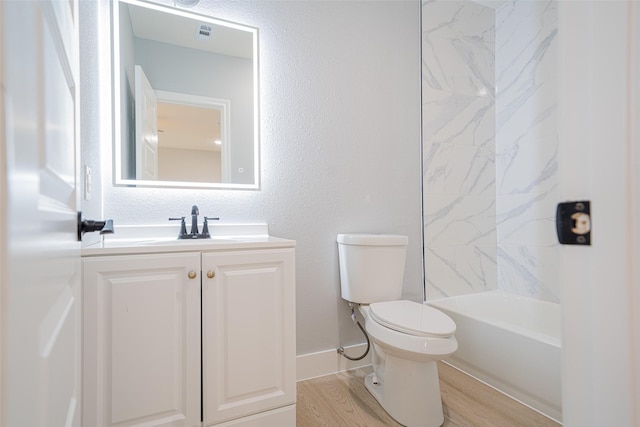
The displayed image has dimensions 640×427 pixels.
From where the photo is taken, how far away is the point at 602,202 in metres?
0.38

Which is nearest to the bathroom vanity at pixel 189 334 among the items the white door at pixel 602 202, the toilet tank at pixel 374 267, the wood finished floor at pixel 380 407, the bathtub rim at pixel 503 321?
the wood finished floor at pixel 380 407

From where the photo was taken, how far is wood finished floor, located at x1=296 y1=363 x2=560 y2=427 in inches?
58.6

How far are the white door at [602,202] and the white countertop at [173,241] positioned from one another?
1072mm

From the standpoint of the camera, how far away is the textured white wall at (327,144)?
1.82m

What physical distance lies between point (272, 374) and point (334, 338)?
0.71m

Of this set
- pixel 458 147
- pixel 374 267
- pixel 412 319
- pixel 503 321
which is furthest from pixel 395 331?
pixel 458 147

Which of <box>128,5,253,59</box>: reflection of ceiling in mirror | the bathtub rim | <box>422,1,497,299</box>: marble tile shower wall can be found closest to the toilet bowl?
the bathtub rim

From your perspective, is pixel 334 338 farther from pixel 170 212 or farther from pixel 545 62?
pixel 545 62

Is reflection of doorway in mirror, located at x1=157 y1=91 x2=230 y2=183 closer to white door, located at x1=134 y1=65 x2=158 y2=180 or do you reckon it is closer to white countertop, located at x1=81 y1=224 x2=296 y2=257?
white door, located at x1=134 y1=65 x2=158 y2=180

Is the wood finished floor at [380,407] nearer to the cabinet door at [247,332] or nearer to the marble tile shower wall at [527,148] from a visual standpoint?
the cabinet door at [247,332]

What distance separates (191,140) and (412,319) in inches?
56.7

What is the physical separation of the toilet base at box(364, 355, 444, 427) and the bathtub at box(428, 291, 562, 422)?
48 centimetres

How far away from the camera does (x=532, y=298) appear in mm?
2289

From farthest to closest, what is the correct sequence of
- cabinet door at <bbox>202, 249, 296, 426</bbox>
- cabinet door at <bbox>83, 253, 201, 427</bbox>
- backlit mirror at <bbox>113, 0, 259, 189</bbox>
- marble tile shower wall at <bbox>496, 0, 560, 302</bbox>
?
marble tile shower wall at <bbox>496, 0, 560, 302</bbox>, backlit mirror at <bbox>113, 0, 259, 189</bbox>, cabinet door at <bbox>202, 249, 296, 426</bbox>, cabinet door at <bbox>83, 253, 201, 427</bbox>
